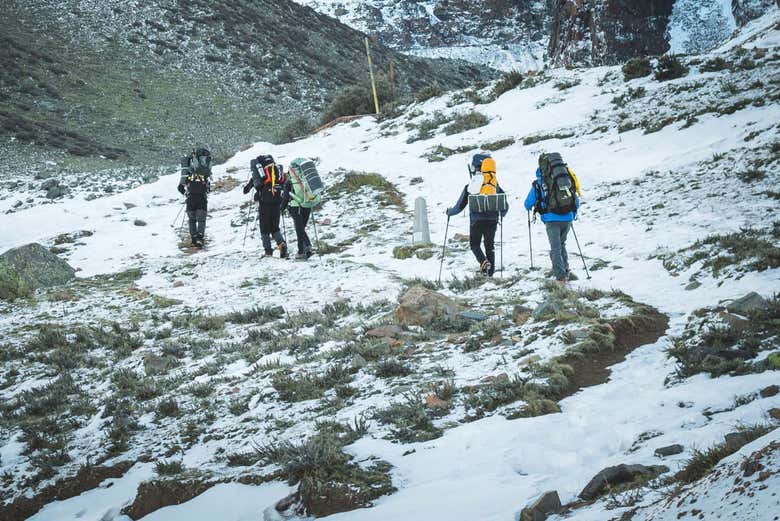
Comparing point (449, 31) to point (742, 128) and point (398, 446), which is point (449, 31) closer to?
point (742, 128)

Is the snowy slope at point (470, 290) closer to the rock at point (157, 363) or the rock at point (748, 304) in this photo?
the rock at point (157, 363)

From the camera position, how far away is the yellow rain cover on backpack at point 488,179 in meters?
10.5

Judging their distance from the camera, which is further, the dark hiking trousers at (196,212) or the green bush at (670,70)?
the green bush at (670,70)

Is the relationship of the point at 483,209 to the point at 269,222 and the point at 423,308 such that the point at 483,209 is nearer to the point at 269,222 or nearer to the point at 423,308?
the point at 423,308

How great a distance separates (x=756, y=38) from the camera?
22.7 m

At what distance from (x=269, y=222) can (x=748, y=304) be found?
1067cm

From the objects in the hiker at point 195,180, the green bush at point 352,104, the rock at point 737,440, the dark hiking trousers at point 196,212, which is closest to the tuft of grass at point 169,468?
the rock at point 737,440

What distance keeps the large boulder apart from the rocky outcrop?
90.3 feet

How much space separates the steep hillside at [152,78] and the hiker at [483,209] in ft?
68.1

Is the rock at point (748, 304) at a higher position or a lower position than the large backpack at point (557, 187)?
lower

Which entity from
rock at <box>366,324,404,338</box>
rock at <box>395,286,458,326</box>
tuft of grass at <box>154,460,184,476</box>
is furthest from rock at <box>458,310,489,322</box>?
tuft of grass at <box>154,460,184,476</box>

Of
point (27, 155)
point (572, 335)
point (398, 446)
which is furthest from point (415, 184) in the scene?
point (27, 155)

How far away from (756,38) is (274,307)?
72.8 ft

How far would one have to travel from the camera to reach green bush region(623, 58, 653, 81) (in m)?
22.0
